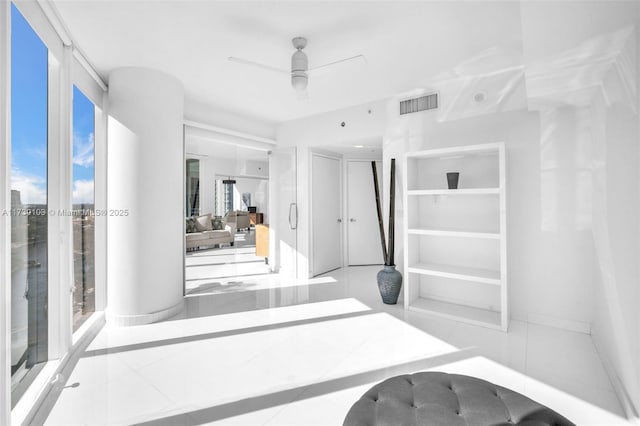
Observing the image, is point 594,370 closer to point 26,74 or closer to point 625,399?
point 625,399

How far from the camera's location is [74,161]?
9.37ft

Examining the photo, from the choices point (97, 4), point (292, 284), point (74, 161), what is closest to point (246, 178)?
point (292, 284)

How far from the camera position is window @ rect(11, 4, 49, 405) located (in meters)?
1.92

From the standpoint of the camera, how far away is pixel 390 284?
3742 millimetres

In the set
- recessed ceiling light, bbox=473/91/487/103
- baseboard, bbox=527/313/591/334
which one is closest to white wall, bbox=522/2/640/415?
baseboard, bbox=527/313/591/334

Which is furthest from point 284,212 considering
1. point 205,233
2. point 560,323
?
point 560,323

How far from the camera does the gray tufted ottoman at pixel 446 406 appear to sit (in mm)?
1263

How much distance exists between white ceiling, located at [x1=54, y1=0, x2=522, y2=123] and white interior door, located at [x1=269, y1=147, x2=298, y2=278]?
1.88m

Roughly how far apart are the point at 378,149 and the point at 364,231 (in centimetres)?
168

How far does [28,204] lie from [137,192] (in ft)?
3.77

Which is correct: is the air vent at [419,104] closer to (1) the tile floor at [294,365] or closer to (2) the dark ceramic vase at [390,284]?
(2) the dark ceramic vase at [390,284]

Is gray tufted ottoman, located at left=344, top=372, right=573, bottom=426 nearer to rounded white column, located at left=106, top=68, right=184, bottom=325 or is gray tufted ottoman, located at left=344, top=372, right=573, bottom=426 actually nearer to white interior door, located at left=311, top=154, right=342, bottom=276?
rounded white column, located at left=106, top=68, right=184, bottom=325

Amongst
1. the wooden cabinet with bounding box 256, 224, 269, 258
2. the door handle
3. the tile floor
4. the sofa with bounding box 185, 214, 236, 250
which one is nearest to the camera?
the tile floor

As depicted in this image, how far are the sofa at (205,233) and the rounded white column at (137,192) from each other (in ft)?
14.6
